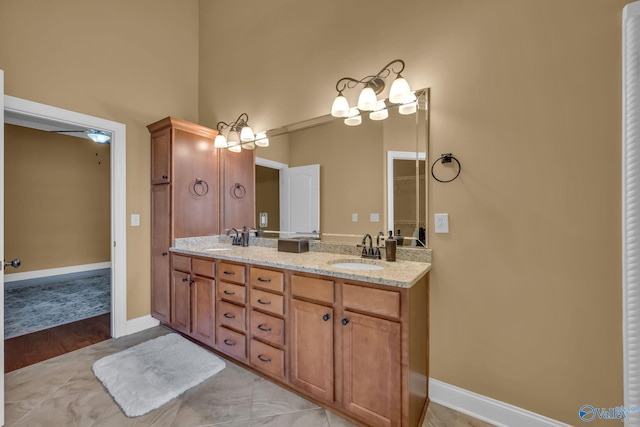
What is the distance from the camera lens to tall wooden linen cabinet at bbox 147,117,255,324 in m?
2.68

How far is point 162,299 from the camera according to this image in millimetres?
2754

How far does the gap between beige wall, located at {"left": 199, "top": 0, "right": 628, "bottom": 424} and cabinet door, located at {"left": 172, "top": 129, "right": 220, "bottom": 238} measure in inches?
75.9

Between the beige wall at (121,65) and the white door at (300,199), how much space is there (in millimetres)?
1573

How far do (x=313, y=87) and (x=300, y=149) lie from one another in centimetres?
55

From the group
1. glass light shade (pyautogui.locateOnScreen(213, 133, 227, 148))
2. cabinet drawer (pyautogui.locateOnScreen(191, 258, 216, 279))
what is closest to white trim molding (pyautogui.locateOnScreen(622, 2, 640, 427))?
cabinet drawer (pyautogui.locateOnScreen(191, 258, 216, 279))

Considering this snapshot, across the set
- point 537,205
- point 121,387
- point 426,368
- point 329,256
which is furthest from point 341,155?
point 121,387

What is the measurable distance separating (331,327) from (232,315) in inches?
36.2

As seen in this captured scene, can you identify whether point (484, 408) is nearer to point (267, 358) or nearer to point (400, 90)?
point (267, 358)

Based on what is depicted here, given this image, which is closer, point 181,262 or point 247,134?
point 181,262

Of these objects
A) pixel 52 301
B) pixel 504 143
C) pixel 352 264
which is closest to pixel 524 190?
pixel 504 143

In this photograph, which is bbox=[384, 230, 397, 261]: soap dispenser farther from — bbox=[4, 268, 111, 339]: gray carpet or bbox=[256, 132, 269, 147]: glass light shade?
bbox=[4, 268, 111, 339]: gray carpet

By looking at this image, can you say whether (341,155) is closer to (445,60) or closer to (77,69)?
(445,60)

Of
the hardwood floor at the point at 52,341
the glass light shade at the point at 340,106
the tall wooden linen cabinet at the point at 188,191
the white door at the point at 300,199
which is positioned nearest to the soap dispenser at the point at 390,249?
the white door at the point at 300,199

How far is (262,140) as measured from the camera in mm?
2691
